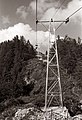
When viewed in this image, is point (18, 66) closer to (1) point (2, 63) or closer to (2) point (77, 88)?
(1) point (2, 63)

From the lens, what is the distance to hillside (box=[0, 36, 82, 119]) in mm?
29834

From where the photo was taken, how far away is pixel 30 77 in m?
45.6

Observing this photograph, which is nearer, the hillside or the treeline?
the hillside

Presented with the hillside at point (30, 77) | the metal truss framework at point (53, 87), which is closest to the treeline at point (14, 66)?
the hillside at point (30, 77)

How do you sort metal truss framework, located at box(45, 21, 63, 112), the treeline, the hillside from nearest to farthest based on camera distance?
1. metal truss framework, located at box(45, 21, 63, 112)
2. the hillside
3. the treeline

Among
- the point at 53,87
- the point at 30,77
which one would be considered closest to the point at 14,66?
the point at 30,77

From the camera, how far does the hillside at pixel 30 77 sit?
2983cm

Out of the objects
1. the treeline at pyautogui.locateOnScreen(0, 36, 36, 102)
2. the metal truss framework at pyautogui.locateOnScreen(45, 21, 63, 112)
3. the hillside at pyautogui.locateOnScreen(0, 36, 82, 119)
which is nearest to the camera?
the metal truss framework at pyautogui.locateOnScreen(45, 21, 63, 112)

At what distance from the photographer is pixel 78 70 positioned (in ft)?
165

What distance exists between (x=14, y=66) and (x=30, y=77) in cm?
696

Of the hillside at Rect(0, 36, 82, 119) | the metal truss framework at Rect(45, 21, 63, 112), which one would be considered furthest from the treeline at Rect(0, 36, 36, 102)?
the metal truss framework at Rect(45, 21, 63, 112)

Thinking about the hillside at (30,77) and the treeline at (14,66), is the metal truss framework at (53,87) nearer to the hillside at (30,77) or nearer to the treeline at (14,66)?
the hillside at (30,77)

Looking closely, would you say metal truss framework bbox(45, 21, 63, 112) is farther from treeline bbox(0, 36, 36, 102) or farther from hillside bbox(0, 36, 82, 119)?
treeline bbox(0, 36, 36, 102)

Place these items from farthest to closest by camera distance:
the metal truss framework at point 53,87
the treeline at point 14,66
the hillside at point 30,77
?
1. the treeline at point 14,66
2. the hillside at point 30,77
3. the metal truss framework at point 53,87
